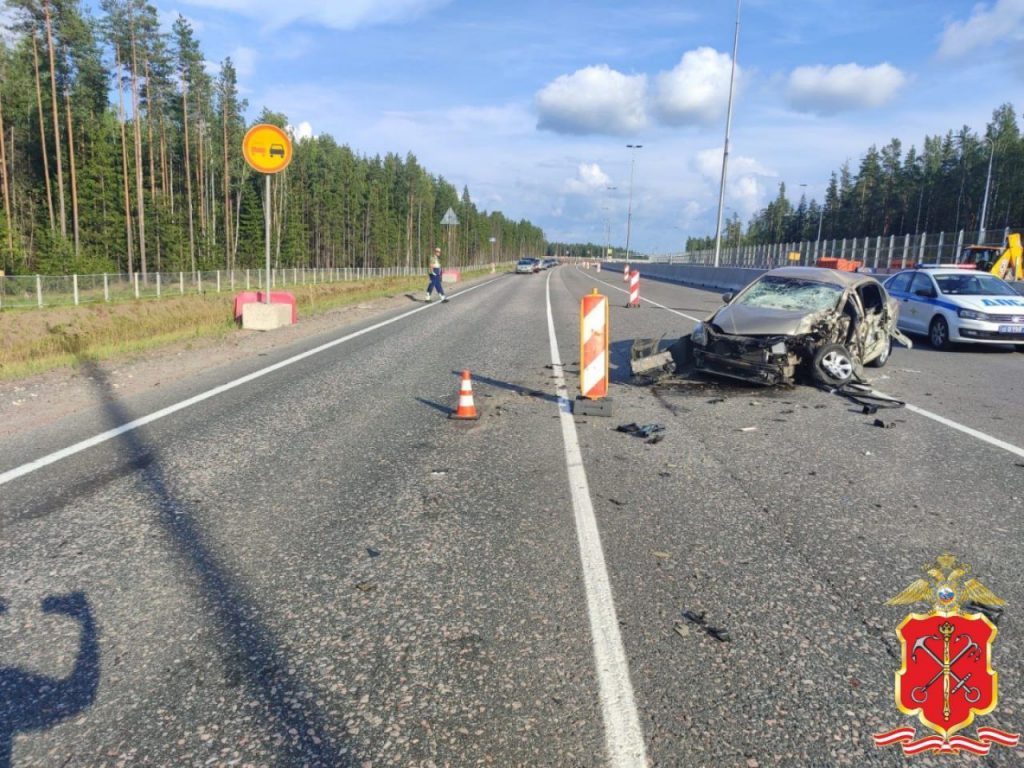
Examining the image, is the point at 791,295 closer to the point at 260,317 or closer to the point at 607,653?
the point at 607,653

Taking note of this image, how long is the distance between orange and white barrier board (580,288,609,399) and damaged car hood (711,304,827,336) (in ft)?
7.50

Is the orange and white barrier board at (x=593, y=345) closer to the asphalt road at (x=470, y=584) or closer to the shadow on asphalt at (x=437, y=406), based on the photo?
the asphalt road at (x=470, y=584)

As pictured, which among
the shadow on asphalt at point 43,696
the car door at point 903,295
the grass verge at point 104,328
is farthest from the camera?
the car door at point 903,295

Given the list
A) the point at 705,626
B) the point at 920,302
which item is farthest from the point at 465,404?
the point at 920,302

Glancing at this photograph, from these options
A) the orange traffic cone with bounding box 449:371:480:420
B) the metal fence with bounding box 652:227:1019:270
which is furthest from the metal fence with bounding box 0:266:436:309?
the metal fence with bounding box 652:227:1019:270

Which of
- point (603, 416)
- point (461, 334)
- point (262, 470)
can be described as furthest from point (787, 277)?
point (262, 470)

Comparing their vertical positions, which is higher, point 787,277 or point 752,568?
point 787,277

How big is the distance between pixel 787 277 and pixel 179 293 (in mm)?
32514

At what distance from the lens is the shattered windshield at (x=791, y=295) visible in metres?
9.48

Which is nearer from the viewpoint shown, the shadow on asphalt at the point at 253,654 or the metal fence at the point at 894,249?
the shadow on asphalt at the point at 253,654

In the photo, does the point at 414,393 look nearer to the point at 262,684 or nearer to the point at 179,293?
the point at 262,684

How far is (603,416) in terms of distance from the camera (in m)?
7.47

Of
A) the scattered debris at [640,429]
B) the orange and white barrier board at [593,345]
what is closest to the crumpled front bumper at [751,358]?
the orange and white barrier board at [593,345]

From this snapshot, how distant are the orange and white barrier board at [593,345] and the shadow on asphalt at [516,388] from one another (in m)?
0.58
